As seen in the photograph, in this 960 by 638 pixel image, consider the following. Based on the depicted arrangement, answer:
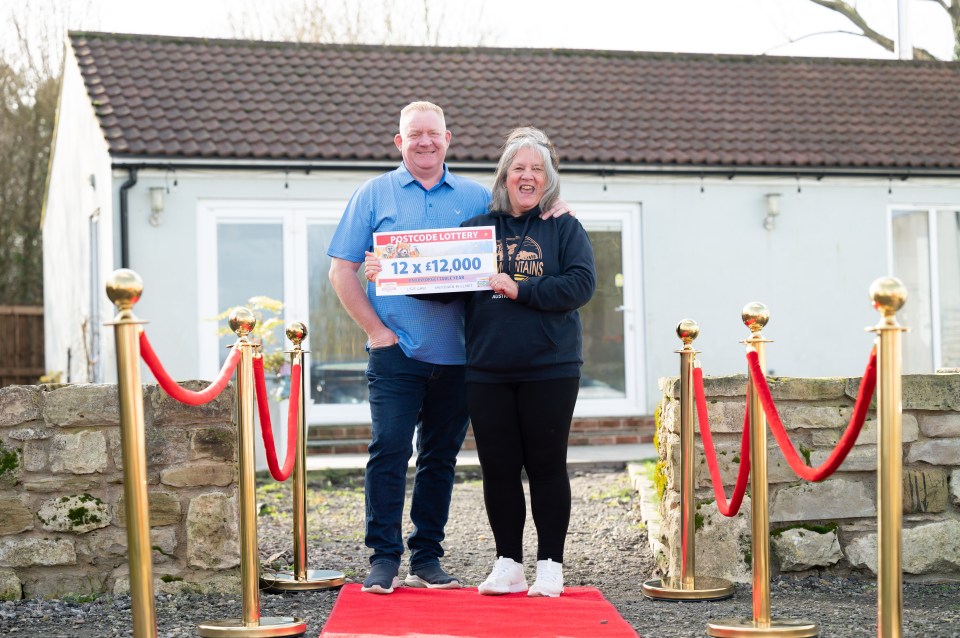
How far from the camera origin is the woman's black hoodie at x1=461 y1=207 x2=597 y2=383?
4258mm

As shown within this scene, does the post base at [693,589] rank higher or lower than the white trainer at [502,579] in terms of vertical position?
lower

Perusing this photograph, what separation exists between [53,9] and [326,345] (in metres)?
14.4

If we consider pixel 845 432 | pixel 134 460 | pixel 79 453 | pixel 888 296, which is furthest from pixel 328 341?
pixel 888 296

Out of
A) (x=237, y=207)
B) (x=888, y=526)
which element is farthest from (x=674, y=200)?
(x=888, y=526)

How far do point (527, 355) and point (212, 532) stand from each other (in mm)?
1603

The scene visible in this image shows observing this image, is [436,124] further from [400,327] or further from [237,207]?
[237,207]

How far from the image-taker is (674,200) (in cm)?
1191

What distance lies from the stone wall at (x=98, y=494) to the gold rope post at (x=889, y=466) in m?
2.73

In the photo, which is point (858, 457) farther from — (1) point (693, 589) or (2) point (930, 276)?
(2) point (930, 276)

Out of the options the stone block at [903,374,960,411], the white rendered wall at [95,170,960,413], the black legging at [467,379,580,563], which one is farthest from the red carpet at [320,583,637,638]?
the white rendered wall at [95,170,960,413]

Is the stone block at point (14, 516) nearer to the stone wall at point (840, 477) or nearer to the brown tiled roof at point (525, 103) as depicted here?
the stone wall at point (840, 477)

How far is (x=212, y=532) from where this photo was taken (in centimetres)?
482

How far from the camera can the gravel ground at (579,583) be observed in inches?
167

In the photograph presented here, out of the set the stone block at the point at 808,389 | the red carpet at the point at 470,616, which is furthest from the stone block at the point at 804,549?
the red carpet at the point at 470,616
